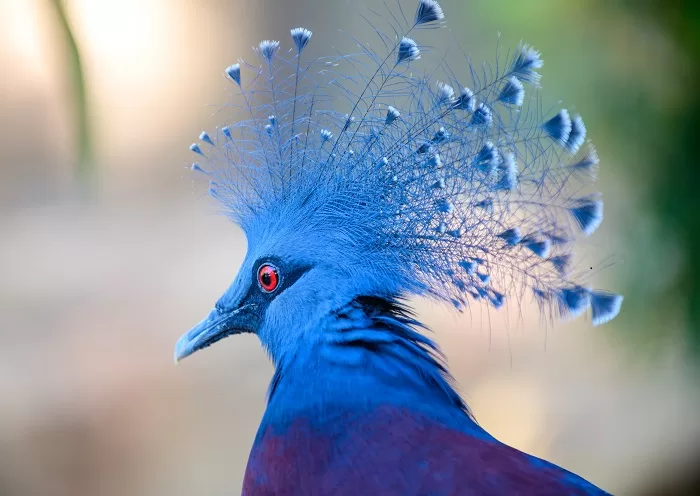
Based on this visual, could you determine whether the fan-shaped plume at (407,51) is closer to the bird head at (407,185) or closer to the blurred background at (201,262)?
the bird head at (407,185)

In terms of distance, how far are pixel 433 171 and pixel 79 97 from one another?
1.22m

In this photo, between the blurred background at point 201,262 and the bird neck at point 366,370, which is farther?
the blurred background at point 201,262

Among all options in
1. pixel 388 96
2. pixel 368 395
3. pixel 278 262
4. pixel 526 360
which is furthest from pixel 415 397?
pixel 526 360

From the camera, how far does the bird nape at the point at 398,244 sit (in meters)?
0.89

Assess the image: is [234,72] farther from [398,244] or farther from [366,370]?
[366,370]

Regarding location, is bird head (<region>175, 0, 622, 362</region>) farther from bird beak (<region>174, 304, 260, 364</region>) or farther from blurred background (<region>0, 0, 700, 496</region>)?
blurred background (<region>0, 0, 700, 496</region>)

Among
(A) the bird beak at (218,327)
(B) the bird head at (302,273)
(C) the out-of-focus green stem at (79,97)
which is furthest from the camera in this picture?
(C) the out-of-focus green stem at (79,97)

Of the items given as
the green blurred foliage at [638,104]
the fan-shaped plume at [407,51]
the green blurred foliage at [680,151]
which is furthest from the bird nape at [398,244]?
the green blurred foliage at [680,151]

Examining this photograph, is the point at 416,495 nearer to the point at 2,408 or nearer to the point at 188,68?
the point at 188,68

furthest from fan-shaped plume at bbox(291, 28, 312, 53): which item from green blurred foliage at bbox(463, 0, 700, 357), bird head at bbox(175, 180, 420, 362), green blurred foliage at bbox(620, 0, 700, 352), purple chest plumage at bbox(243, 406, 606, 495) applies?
green blurred foliage at bbox(620, 0, 700, 352)

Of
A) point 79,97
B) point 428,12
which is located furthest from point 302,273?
point 79,97

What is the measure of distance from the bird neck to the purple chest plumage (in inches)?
1.0

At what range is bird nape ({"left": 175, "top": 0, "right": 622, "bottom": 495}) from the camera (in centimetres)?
89

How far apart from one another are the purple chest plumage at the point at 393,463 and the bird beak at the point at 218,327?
22 cm
